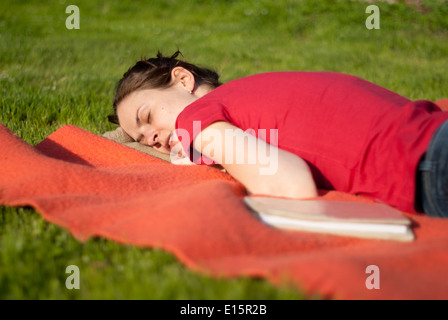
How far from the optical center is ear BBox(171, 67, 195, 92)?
2.80m

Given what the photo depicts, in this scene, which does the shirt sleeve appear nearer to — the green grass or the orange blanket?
the orange blanket

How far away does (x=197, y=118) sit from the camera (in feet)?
7.36

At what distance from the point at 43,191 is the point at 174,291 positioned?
1084 millimetres

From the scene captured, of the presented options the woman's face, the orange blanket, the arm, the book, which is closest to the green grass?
the orange blanket

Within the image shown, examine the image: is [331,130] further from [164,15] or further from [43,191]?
[164,15]

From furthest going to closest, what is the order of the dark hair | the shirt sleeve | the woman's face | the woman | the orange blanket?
the dark hair < the woman's face < the shirt sleeve < the woman < the orange blanket

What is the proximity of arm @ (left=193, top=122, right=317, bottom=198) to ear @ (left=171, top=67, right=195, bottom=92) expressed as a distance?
0.65 m

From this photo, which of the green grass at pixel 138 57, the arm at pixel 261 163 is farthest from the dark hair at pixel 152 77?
the green grass at pixel 138 57

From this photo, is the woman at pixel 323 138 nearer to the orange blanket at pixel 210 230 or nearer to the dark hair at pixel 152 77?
the orange blanket at pixel 210 230

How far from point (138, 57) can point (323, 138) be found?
Result: 457 cm

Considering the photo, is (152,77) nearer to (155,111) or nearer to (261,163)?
(155,111)

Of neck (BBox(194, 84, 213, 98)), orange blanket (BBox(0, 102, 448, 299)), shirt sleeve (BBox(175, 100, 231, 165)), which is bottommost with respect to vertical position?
orange blanket (BBox(0, 102, 448, 299))

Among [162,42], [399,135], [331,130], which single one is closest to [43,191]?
[331,130]

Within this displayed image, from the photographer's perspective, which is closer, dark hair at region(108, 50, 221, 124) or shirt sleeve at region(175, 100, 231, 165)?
shirt sleeve at region(175, 100, 231, 165)
